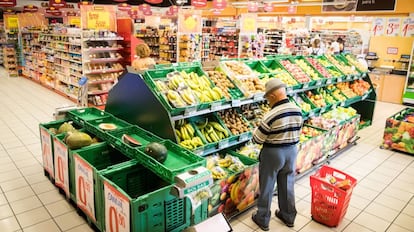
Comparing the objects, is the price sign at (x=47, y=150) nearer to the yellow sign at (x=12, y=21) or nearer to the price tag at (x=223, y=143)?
the price tag at (x=223, y=143)

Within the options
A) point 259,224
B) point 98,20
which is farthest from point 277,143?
point 98,20

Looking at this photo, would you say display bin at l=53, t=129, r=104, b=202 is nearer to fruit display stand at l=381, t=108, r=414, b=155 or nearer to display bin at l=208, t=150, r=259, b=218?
display bin at l=208, t=150, r=259, b=218

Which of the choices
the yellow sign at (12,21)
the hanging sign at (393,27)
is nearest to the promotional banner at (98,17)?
the yellow sign at (12,21)

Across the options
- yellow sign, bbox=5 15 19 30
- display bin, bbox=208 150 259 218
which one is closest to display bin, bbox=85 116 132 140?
display bin, bbox=208 150 259 218

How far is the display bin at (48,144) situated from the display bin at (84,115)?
0.17 meters

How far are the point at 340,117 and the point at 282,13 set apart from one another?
1510 cm

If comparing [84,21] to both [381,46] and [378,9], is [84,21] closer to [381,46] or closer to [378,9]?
[381,46]

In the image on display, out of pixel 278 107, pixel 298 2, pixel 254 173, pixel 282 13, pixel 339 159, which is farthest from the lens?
pixel 282 13

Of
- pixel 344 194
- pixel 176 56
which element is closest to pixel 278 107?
pixel 344 194

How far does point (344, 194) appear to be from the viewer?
12.1 feet

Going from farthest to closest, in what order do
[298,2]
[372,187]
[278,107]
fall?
[298,2], [372,187], [278,107]

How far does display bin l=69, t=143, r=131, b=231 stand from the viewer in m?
3.34

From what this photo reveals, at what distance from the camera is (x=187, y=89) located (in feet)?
13.5

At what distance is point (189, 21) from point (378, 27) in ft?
26.5
